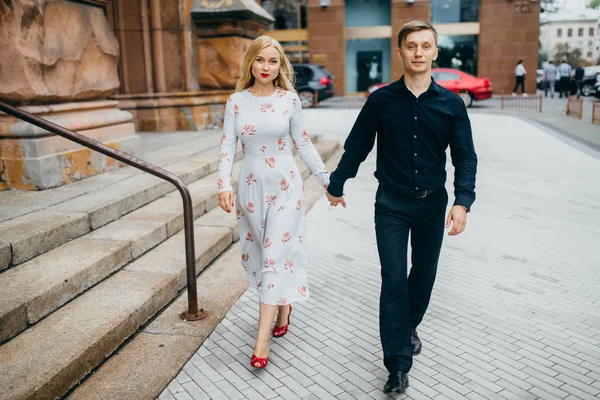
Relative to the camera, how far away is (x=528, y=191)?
7531mm

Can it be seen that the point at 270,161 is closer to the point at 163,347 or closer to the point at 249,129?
the point at 249,129

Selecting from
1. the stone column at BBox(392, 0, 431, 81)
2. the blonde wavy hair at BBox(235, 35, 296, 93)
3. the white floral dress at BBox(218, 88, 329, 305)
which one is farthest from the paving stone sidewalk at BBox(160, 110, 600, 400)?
the stone column at BBox(392, 0, 431, 81)

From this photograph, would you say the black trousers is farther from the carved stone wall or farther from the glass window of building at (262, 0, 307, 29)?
the glass window of building at (262, 0, 307, 29)

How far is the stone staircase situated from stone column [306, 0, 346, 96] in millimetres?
24448

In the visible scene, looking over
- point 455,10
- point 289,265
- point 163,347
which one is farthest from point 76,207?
point 455,10

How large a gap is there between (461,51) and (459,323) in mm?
27559

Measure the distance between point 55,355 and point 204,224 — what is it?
2.57 metres

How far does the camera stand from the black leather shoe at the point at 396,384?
2.88 metres

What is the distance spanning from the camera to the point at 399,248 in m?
2.97

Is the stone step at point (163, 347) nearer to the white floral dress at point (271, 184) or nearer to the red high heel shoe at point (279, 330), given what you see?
the red high heel shoe at point (279, 330)

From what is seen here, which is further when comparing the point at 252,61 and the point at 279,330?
the point at 279,330

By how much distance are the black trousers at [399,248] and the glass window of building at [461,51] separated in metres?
27.6

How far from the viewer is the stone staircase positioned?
115 inches

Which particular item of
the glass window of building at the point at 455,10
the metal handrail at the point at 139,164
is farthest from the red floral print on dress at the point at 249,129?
the glass window of building at the point at 455,10
